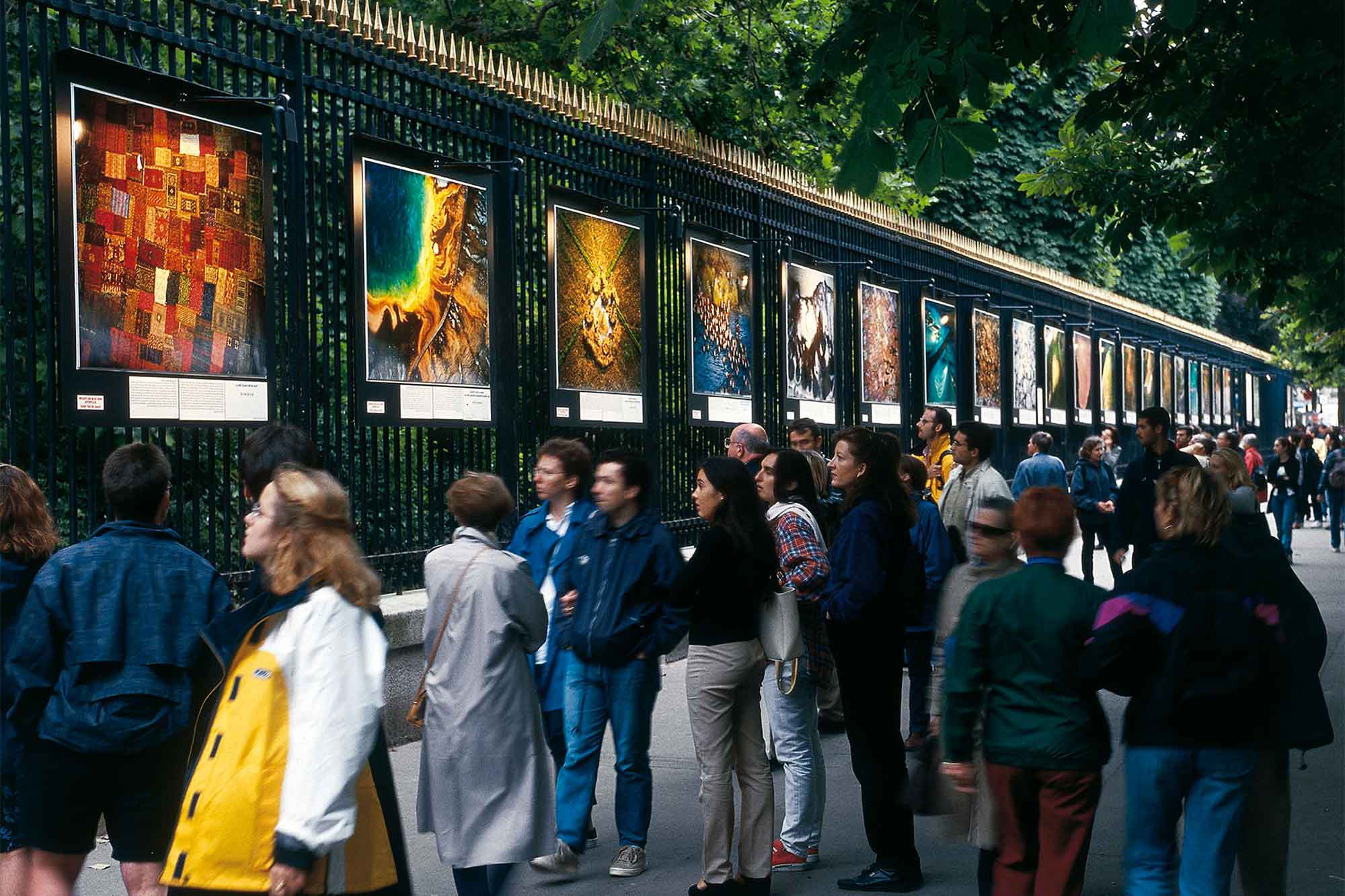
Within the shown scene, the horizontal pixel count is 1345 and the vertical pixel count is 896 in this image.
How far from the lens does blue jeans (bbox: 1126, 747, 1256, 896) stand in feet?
15.1

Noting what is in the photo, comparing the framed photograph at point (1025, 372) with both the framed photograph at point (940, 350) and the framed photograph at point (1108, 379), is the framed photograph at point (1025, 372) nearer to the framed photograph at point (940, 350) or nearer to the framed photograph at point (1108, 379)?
the framed photograph at point (940, 350)

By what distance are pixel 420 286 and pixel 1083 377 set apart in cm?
1811

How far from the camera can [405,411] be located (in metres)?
8.26

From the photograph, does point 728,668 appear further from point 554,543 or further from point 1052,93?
Answer: point 1052,93

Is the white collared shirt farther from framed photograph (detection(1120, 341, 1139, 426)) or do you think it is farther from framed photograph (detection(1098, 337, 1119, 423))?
framed photograph (detection(1120, 341, 1139, 426))

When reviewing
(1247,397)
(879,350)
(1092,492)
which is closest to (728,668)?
(879,350)

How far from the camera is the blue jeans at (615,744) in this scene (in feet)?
20.4

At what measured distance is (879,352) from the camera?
600 inches

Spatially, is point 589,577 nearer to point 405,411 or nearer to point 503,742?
point 503,742

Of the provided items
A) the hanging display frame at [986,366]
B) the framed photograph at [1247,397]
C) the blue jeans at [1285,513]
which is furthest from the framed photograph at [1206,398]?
the hanging display frame at [986,366]

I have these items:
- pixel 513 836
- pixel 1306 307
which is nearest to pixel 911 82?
pixel 513 836

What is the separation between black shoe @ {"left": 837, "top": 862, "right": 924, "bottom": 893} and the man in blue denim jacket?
2619 mm

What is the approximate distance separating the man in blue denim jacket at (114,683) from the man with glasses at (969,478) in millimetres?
5468

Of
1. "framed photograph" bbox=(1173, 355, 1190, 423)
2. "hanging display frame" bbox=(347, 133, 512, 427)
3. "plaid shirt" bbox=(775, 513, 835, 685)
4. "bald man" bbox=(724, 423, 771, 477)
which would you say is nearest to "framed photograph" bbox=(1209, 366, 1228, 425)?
"framed photograph" bbox=(1173, 355, 1190, 423)
